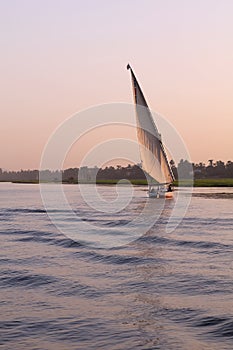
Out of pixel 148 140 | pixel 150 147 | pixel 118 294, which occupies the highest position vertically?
pixel 148 140

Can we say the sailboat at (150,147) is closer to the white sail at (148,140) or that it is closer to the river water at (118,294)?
the white sail at (148,140)

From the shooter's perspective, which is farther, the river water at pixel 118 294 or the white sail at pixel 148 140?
the white sail at pixel 148 140

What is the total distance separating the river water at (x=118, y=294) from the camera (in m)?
12.7

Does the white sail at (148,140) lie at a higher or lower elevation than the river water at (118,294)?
higher

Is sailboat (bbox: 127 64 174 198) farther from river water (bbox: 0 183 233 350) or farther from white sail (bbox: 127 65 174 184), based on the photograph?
river water (bbox: 0 183 233 350)

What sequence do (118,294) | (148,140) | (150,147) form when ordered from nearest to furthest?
1. (118,294)
2. (148,140)
3. (150,147)

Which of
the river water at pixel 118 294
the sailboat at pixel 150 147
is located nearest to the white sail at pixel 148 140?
the sailboat at pixel 150 147

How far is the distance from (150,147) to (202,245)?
4540 cm

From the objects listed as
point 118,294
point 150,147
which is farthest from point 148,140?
point 118,294

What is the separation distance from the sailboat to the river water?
136ft

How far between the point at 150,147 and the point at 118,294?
56501mm

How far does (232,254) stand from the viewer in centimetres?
2477

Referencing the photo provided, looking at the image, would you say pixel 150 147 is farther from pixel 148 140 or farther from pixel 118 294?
pixel 118 294

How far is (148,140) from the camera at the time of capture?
72250 mm
